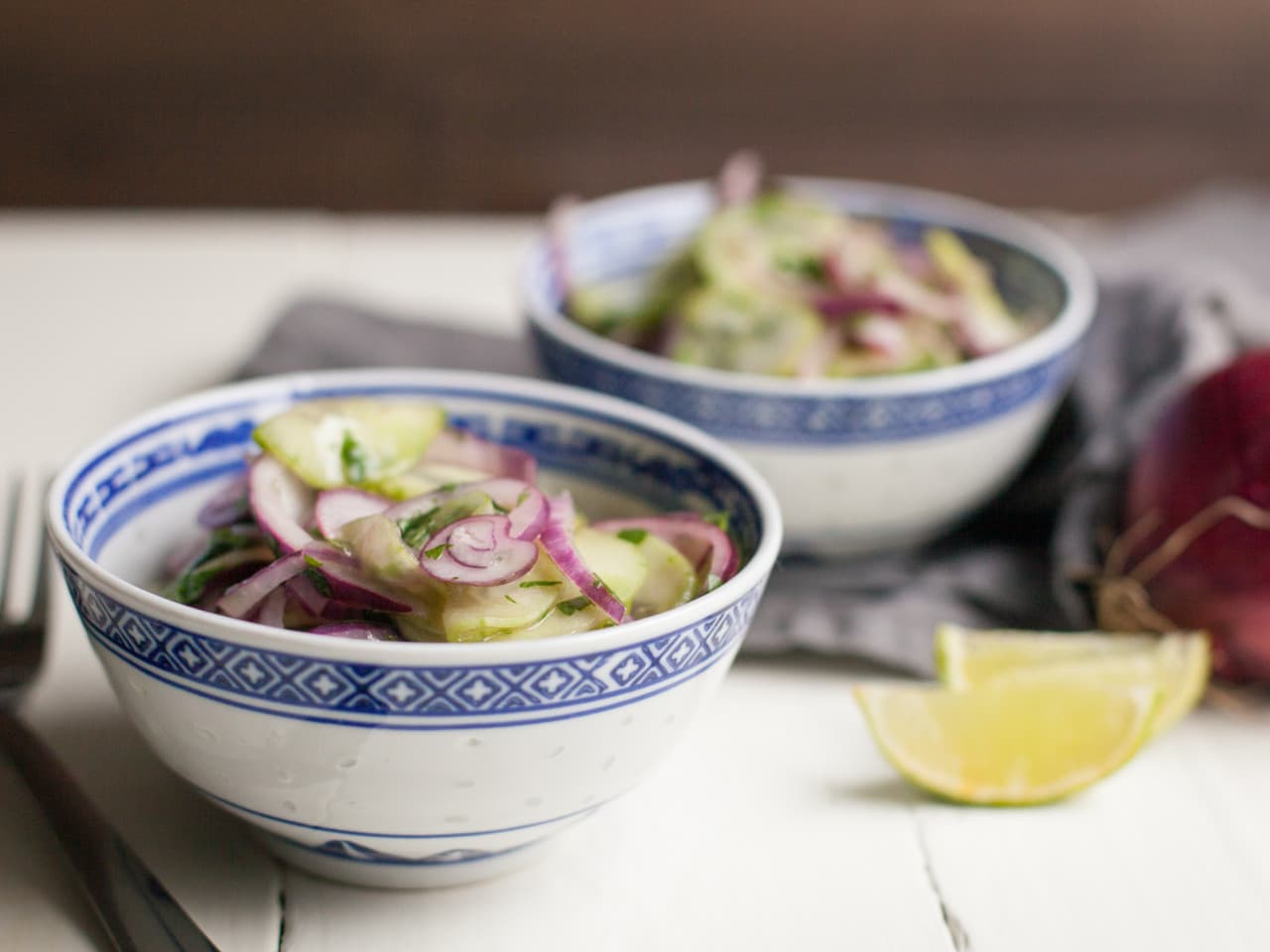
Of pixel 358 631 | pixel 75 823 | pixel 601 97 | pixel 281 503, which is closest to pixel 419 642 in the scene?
pixel 358 631

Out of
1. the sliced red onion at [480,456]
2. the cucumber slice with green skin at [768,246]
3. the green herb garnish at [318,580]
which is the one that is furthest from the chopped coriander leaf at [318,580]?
the cucumber slice with green skin at [768,246]

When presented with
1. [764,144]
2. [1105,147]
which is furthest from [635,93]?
[1105,147]

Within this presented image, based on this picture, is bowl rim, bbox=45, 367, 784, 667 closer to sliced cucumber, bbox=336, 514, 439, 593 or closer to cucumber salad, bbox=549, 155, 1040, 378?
sliced cucumber, bbox=336, 514, 439, 593

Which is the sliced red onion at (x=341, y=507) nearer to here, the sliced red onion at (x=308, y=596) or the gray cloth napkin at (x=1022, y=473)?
the sliced red onion at (x=308, y=596)

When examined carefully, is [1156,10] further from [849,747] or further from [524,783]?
[524,783]

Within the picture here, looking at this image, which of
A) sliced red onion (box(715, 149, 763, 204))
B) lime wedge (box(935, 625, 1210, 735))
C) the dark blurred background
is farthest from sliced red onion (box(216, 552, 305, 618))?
the dark blurred background
